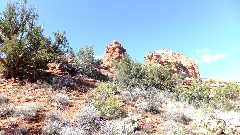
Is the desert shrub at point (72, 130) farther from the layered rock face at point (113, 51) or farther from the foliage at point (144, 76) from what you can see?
the layered rock face at point (113, 51)

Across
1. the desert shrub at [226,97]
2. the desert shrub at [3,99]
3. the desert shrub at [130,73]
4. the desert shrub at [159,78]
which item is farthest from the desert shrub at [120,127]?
the desert shrub at [159,78]

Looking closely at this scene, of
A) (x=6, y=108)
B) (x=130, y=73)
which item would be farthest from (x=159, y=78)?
(x=6, y=108)

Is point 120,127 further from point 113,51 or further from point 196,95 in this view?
point 113,51

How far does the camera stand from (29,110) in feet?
43.3

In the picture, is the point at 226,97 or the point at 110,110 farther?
the point at 226,97

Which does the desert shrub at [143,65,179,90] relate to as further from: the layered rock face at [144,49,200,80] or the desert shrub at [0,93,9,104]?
the layered rock face at [144,49,200,80]

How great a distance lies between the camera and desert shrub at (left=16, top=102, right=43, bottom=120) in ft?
42.3

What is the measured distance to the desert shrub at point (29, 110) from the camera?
12.9 m

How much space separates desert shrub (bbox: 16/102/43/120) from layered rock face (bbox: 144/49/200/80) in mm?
62943

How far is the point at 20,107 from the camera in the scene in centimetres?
1335

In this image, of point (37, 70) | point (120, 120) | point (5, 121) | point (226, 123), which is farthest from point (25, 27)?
point (226, 123)

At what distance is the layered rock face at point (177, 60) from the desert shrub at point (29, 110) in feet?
207

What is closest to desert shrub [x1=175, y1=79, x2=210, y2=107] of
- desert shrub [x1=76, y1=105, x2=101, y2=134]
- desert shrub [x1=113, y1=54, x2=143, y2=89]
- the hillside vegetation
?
the hillside vegetation

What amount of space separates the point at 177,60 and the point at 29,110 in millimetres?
73648
